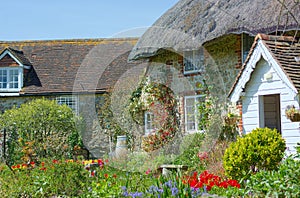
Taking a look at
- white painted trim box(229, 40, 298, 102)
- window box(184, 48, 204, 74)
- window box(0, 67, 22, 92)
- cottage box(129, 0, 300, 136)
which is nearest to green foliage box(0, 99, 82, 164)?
cottage box(129, 0, 300, 136)

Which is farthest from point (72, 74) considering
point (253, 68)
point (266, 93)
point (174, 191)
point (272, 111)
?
point (174, 191)

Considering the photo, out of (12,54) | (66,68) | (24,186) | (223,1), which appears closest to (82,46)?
(66,68)

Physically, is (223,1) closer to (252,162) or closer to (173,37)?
(173,37)

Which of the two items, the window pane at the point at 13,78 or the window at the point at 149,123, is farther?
the window pane at the point at 13,78

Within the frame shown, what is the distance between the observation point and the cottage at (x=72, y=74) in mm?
21422

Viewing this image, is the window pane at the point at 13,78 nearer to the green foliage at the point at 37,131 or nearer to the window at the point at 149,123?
the green foliage at the point at 37,131

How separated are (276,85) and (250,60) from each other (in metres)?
0.92

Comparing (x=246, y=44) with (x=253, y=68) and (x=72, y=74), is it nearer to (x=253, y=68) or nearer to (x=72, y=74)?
(x=253, y=68)

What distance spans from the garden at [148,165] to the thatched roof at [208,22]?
7.09 ft

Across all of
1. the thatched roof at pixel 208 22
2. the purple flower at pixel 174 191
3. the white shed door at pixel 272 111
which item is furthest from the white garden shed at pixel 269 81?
the purple flower at pixel 174 191

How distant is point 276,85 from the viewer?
469 inches

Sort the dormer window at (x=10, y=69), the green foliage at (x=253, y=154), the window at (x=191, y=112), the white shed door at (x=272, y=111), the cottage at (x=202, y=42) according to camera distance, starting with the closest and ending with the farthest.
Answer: the green foliage at (x=253, y=154)
the cottage at (x=202, y=42)
the white shed door at (x=272, y=111)
the window at (x=191, y=112)
the dormer window at (x=10, y=69)

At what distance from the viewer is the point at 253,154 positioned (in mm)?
9281

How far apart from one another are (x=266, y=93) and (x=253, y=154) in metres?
3.27
